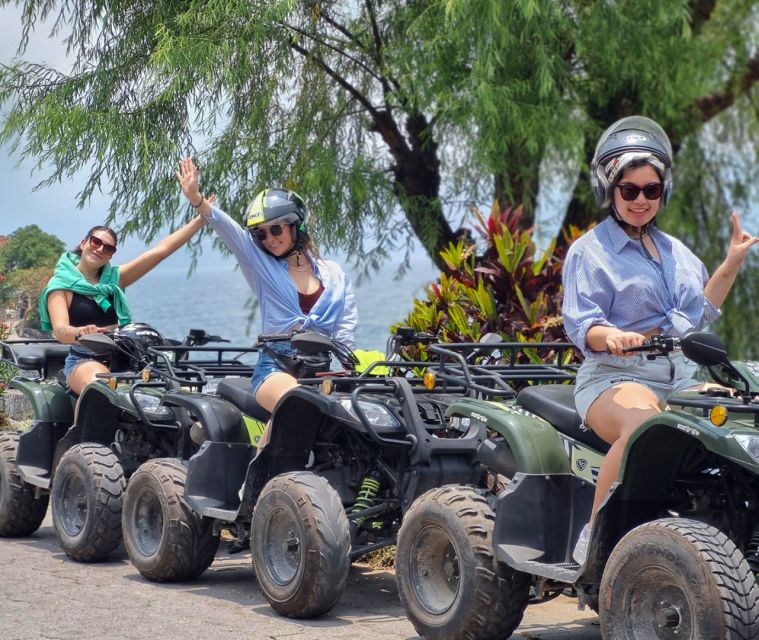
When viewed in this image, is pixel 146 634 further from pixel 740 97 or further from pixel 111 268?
pixel 740 97

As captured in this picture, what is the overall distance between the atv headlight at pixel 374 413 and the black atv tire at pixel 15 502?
341 cm

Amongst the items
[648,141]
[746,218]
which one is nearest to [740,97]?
[746,218]

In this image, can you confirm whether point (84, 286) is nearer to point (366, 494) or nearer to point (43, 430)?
point (43, 430)

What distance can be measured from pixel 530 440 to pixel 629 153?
1246 millimetres

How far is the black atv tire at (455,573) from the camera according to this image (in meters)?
5.61

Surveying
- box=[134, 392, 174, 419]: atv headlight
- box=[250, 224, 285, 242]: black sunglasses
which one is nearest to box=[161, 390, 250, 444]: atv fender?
box=[134, 392, 174, 419]: atv headlight

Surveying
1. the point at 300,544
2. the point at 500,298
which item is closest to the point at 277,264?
the point at 300,544

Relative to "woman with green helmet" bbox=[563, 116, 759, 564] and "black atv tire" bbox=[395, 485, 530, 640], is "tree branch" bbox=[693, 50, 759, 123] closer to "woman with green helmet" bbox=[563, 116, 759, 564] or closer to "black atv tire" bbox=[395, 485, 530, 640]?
"woman with green helmet" bbox=[563, 116, 759, 564]

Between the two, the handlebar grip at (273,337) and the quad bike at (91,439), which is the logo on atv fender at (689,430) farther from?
the quad bike at (91,439)

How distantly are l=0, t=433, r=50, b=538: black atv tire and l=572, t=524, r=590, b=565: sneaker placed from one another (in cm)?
489

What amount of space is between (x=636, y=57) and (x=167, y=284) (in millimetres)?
43847

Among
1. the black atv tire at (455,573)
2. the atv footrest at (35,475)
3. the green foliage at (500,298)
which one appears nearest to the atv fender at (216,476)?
the black atv tire at (455,573)

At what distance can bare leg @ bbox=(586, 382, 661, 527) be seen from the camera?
16.8 ft

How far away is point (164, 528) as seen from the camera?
757 cm
